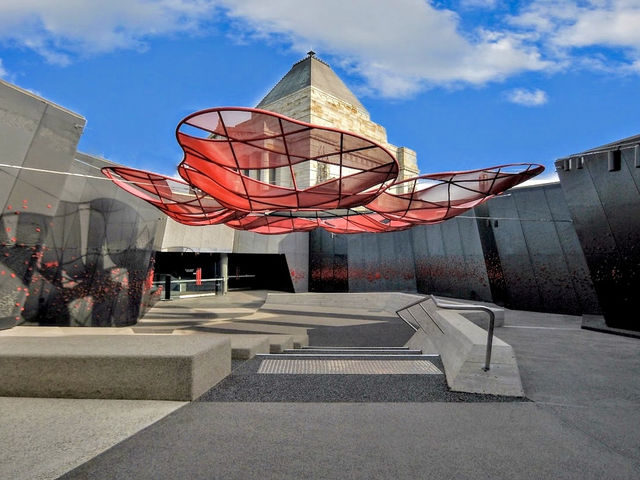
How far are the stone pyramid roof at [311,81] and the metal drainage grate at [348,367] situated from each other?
126ft

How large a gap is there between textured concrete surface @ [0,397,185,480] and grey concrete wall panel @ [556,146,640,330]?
13667mm

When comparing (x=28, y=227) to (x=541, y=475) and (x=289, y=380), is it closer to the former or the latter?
(x=289, y=380)

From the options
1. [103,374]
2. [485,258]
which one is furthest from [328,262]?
[103,374]

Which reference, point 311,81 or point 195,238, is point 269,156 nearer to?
point 195,238

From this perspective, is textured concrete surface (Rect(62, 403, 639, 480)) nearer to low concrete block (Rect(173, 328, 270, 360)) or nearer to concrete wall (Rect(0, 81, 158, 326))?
low concrete block (Rect(173, 328, 270, 360))

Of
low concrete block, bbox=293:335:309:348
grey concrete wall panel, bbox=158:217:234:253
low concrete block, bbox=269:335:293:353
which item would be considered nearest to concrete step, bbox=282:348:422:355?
low concrete block, bbox=269:335:293:353

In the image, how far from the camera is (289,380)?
17.7 ft

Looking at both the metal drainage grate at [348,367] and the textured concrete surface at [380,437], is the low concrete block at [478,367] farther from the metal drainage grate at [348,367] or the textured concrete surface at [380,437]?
the metal drainage grate at [348,367]

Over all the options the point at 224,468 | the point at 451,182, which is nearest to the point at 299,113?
the point at 451,182

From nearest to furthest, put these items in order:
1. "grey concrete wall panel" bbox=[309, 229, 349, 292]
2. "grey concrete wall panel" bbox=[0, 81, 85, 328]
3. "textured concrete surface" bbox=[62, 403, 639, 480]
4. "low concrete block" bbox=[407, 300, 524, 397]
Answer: "textured concrete surface" bbox=[62, 403, 639, 480], "low concrete block" bbox=[407, 300, 524, 397], "grey concrete wall panel" bbox=[0, 81, 85, 328], "grey concrete wall panel" bbox=[309, 229, 349, 292]

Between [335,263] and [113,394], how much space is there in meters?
25.4

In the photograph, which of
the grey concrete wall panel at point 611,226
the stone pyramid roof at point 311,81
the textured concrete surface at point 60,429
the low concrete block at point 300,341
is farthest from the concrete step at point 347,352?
the stone pyramid roof at point 311,81

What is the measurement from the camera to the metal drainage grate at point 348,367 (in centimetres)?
593

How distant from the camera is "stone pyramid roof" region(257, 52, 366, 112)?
1645 inches
